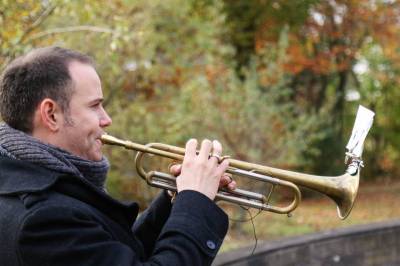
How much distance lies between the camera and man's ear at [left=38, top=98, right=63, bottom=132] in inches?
80.4

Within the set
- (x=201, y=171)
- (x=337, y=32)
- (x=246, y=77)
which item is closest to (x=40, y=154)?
(x=201, y=171)

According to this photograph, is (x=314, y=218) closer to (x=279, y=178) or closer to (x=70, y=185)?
(x=279, y=178)

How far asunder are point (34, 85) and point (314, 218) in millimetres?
9703

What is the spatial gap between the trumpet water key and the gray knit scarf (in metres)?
0.39

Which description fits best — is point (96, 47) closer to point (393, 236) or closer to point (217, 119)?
point (217, 119)

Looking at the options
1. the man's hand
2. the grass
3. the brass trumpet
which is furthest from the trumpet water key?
the grass

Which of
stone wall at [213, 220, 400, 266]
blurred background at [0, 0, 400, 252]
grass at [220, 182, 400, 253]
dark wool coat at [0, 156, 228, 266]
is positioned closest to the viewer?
dark wool coat at [0, 156, 228, 266]

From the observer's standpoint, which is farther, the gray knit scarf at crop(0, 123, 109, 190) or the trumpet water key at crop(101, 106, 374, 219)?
the trumpet water key at crop(101, 106, 374, 219)

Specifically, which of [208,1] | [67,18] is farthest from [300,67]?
[67,18]

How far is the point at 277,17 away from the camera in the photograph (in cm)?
1470

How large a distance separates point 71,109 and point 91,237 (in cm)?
41

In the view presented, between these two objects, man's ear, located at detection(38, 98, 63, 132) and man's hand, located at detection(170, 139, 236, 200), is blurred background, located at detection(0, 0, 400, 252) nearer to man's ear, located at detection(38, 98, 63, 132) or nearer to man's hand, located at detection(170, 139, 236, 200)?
man's ear, located at detection(38, 98, 63, 132)

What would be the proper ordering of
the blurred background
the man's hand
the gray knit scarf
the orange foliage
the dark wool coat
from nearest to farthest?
the dark wool coat < the gray knit scarf < the man's hand < the blurred background < the orange foliage

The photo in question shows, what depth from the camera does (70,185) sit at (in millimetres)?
1981
